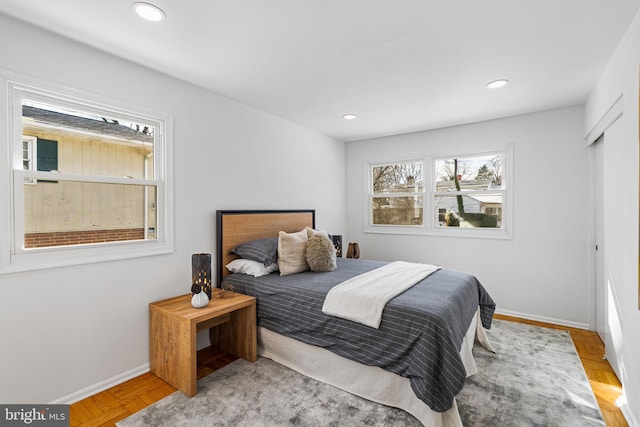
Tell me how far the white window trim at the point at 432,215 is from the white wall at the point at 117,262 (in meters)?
1.89

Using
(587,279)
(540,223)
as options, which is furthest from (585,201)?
(587,279)

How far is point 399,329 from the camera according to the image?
6.40 feet

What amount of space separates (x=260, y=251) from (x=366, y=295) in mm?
1215

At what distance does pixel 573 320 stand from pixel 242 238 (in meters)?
3.72

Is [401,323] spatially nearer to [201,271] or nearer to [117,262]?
[201,271]

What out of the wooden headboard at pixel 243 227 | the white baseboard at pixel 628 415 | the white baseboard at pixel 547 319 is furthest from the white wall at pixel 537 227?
the wooden headboard at pixel 243 227

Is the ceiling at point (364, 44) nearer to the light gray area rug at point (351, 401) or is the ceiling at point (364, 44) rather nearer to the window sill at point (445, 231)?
the window sill at point (445, 231)

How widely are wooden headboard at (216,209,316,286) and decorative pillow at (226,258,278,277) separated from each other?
9cm

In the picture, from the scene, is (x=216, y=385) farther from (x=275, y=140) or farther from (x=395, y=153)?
(x=395, y=153)

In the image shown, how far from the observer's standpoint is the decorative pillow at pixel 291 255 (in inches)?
116

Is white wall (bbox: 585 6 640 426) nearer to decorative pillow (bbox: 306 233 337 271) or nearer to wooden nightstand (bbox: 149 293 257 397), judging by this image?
decorative pillow (bbox: 306 233 337 271)

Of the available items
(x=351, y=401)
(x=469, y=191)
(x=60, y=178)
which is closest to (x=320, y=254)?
(x=351, y=401)

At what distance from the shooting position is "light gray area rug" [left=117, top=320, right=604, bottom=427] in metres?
1.88

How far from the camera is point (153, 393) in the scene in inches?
85.7
